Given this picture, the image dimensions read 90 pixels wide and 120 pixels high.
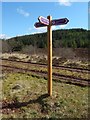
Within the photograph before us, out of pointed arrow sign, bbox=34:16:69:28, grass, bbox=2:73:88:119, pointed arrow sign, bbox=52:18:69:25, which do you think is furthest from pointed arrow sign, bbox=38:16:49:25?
grass, bbox=2:73:88:119

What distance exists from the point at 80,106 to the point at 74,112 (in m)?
0.50

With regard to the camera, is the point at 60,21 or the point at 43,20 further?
the point at 60,21

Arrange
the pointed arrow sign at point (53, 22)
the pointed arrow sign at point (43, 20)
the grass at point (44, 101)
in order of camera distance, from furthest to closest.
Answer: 1. the pointed arrow sign at point (53, 22)
2. the pointed arrow sign at point (43, 20)
3. the grass at point (44, 101)

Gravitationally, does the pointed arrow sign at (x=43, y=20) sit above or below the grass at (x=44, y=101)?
above

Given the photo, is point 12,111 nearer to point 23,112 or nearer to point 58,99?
point 23,112

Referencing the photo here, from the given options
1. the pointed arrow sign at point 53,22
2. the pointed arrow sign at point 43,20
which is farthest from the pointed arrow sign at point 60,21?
the pointed arrow sign at point 43,20

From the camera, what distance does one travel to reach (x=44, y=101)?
8.47 meters

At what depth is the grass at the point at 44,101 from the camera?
765 cm

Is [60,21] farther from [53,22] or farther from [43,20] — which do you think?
[43,20]

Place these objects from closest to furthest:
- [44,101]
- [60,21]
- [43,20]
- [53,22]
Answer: [44,101], [43,20], [60,21], [53,22]

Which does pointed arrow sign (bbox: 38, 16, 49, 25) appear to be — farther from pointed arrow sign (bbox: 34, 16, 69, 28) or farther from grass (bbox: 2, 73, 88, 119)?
grass (bbox: 2, 73, 88, 119)

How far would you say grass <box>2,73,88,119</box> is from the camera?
25.1 ft

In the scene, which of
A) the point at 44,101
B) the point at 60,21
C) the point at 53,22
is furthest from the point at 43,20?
the point at 44,101

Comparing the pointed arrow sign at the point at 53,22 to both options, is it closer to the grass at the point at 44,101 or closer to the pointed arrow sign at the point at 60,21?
the pointed arrow sign at the point at 60,21
